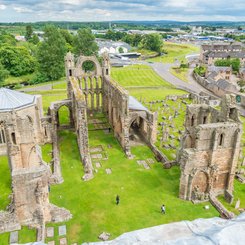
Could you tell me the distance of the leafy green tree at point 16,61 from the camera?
70.8 meters

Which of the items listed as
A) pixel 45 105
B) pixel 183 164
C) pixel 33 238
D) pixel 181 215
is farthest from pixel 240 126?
pixel 45 105

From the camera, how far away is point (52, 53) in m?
65.1

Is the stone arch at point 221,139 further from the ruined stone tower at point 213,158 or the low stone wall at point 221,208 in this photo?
the low stone wall at point 221,208

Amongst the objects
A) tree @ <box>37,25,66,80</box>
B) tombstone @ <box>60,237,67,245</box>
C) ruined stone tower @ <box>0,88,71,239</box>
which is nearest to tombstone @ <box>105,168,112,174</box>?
ruined stone tower @ <box>0,88,71,239</box>

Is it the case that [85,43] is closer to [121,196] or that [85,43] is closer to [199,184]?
[121,196]

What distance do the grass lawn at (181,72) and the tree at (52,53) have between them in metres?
35.6

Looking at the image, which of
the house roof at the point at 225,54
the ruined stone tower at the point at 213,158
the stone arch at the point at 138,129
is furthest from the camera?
the house roof at the point at 225,54

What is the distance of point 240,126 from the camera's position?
21.4 meters

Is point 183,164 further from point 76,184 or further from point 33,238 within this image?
point 33,238

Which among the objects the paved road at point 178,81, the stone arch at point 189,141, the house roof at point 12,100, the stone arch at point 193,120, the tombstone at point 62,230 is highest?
the house roof at point 12,100

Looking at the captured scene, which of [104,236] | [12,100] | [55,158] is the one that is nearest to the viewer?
[104,236]

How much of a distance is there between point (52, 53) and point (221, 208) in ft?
189

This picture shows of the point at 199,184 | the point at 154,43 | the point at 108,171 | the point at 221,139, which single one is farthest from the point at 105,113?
the point at 154,43

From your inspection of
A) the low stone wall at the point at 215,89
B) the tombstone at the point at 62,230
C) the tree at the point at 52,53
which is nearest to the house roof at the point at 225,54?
the low stone wall at the point at 215,89
